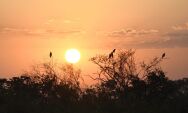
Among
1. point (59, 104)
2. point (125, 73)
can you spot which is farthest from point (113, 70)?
point (59, 104)

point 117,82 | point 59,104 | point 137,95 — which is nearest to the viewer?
point 59,104

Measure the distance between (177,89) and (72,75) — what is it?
11.3m

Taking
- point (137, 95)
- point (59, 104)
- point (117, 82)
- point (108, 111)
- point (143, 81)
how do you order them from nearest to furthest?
point (108, 111), point (59, 104), point (137, 95), point (143, 81), point (117, 82)

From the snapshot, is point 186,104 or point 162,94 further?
point 162,94

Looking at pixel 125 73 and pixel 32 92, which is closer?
pixel 32 92

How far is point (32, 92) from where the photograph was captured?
1880 inches

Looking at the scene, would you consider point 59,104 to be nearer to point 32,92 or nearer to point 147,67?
point 32,92

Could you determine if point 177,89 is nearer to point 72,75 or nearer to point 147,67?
point 147,67

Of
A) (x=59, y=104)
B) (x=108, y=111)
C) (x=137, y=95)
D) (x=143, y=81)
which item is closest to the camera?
(x=108, y=111)

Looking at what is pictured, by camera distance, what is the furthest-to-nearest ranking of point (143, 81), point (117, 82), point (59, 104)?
point (117, 82), point (143, 81), point (59, 104)

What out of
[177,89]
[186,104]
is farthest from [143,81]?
[186,104]

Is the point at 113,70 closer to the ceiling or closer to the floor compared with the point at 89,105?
closer to the ceiling

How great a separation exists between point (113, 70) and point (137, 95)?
10696 millimetres

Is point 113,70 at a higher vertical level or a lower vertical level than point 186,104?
higher
